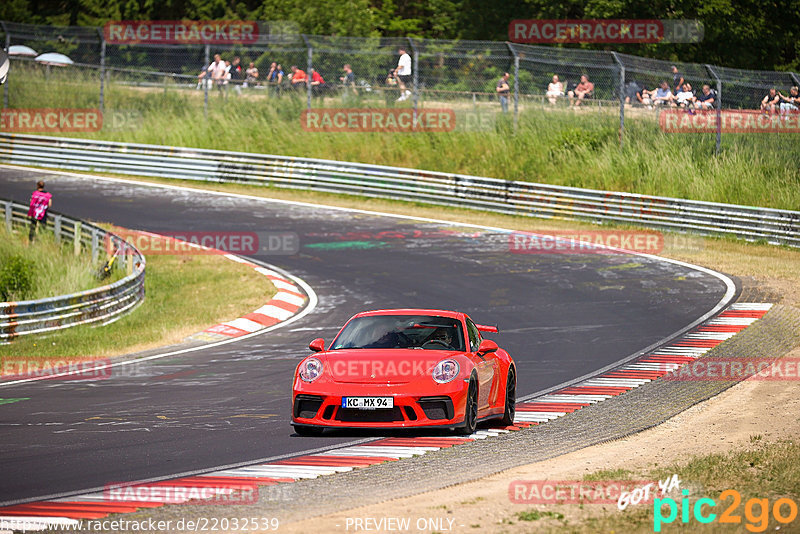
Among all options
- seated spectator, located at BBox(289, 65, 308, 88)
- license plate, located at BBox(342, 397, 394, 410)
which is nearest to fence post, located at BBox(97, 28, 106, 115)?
seated spectator, located at BBox(289, 65, 308, 88)

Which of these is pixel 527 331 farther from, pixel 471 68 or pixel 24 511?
pixel 471 68

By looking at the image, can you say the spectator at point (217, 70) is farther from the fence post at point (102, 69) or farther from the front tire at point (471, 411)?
the front tire at point (471, 411)

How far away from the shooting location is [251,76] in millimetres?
34875

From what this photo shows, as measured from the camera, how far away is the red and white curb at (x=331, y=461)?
7.62 metres

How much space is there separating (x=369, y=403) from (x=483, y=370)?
1.33m

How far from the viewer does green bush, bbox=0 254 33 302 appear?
20906mm

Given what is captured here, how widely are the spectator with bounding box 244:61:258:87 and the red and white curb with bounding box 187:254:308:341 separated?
527 inches

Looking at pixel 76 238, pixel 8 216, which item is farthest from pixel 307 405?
pixel 8 216

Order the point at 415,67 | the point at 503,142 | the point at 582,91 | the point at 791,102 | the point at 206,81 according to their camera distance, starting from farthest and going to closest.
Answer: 1. the point at 206,81
2. the point at 503,142
3. the point at 415,67
4. the point at 582,91
5. the point at 791,102

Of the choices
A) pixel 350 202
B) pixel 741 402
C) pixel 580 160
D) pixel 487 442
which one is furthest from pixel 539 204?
pixel 487 442

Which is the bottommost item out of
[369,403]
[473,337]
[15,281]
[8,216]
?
[15,281]

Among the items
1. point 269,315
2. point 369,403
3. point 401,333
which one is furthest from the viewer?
point 269,315

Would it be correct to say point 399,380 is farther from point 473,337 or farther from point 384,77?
point 384,77

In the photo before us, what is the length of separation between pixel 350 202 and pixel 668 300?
13113 millimetres
